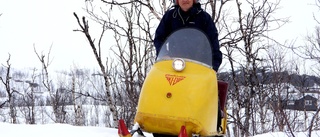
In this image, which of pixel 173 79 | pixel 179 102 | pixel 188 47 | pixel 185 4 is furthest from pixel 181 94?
pixel 185 4

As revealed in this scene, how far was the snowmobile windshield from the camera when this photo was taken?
3.73 m

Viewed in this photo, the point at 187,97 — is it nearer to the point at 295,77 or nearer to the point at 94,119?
the point at 295,77

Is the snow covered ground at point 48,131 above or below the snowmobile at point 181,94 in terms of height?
below

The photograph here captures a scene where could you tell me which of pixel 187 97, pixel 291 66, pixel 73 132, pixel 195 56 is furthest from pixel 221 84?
pixel 291 66

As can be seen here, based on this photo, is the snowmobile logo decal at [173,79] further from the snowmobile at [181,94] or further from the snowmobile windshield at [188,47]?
the snowmobile windshield at [188,47]

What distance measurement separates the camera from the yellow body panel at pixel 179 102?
3.31 metres

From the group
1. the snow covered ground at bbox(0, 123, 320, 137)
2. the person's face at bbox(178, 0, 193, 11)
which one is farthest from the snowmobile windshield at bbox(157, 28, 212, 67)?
the snow covered ground at bbox(0, 123, 320, 137)

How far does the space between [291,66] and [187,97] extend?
22.7 metres

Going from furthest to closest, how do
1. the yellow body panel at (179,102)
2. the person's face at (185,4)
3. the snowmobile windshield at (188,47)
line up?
the person's face at (185,4) < the snowmobile windshield at (188,47) < the yellow body panel at (179,102)

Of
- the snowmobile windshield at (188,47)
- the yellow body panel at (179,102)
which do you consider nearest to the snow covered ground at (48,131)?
the yellow body panel at (179,102)

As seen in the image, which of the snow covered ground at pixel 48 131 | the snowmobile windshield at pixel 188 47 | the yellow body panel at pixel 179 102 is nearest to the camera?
the yellow body panel at pixel 179 102

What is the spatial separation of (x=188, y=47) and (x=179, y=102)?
28.0 inches

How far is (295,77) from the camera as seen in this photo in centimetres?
2423

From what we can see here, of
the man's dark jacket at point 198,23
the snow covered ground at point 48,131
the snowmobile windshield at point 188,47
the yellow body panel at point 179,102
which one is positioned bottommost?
the snow covered ground at point 48,131
